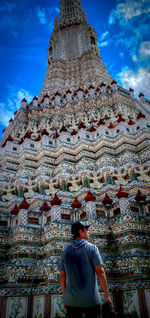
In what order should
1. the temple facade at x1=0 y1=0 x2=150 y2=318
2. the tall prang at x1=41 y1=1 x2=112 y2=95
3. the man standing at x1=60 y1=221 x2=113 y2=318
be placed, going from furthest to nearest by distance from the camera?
the tall prang at x1=41 y1=1 x2=112 y2=95, the temple facade at x1=0 y1=0 x2=150 y2=318, the man standing at x1=60 y1=221 x2=113 y2=318

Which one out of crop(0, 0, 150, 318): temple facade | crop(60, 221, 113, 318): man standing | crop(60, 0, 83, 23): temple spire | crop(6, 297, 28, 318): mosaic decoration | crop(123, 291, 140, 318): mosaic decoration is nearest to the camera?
crop(60, 221, 113, 318): man standing

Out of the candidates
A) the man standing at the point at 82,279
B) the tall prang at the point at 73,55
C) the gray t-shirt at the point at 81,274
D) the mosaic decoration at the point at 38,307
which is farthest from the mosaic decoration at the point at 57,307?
the tall prang at the point at 73,55

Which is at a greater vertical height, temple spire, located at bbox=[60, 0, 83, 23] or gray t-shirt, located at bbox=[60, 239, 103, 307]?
temple spire, located at bbox=[60, 0, 83, 23]

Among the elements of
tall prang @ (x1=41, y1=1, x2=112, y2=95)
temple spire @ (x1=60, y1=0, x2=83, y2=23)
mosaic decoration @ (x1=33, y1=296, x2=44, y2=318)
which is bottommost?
mosaic decoration @ (x1=33, y1=296, x2=44, y2=318)

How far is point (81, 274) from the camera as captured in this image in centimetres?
295

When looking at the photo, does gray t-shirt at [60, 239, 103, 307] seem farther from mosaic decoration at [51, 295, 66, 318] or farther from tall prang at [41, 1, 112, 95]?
tall prang at [41, 1, 112, 95]

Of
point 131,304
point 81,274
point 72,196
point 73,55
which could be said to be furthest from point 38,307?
point 73,55

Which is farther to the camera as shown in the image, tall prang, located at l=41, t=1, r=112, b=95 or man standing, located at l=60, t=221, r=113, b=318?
tall prang, located at l=41, t=1, r=112, b=95

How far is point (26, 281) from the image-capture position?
7703 mm

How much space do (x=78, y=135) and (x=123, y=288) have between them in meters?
9.98

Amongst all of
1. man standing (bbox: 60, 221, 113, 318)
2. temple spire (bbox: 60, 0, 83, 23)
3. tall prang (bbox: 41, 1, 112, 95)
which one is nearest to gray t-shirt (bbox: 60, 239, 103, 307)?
man standing (bbox: 60, 221, 113, 318)

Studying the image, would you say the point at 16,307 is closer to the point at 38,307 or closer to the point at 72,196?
the point at 38,307

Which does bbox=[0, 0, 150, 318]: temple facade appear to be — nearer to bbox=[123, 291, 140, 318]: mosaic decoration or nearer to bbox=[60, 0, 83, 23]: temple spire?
bbox=[123, 291, 140, 318]: mosaic decoration

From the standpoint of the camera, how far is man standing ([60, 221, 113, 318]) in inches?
109
